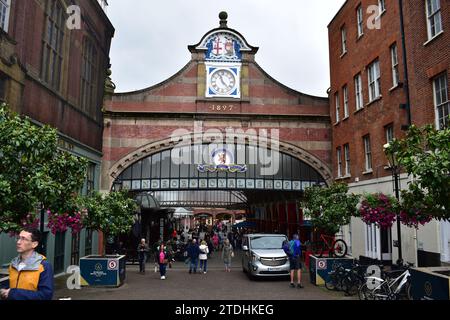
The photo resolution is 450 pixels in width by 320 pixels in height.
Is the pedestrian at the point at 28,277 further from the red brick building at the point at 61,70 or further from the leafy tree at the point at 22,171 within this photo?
the red brick building at the point at 61,70

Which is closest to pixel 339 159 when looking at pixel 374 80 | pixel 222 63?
pixel 374 80

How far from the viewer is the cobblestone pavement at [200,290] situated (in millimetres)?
12219

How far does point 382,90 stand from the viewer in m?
17.6

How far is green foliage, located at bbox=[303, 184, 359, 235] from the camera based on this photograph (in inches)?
579

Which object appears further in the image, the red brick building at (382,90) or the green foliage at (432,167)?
the red brick building at (382,90)

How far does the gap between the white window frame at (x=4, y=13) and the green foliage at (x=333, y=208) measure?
1330cm

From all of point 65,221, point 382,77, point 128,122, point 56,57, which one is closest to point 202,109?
point 128,122

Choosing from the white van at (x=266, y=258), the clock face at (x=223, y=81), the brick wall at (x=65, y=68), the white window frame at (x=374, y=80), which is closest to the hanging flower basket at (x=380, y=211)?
the white van at (x=266, y=258)

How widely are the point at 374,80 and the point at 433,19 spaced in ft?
15.1

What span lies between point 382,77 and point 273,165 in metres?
8.46

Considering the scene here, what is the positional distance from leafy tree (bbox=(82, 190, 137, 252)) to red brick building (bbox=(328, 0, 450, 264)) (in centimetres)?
1138

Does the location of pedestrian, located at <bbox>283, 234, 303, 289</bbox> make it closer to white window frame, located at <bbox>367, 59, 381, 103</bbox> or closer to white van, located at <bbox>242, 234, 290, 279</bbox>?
white van, located at <bbox>242, 234, 290, 279</bbox>
